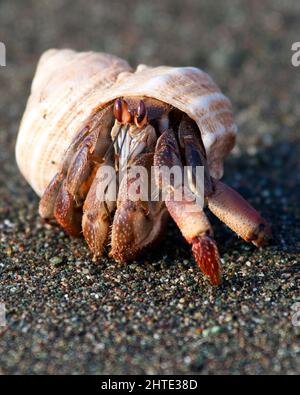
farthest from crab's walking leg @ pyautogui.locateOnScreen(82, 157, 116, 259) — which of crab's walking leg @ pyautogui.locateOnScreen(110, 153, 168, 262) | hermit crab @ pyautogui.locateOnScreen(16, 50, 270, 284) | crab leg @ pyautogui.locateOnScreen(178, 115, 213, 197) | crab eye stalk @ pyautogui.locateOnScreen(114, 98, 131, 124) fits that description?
crab leg @ pyautogui.locateOnScreen(178, 115, 213, 197)

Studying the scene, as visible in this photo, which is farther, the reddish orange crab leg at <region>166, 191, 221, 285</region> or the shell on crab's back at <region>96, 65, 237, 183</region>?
the shell on crab's back at <region>96, 65, 237, 183</region>

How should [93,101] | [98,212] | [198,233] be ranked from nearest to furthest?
[198,233] → [98,212] → [93,101]

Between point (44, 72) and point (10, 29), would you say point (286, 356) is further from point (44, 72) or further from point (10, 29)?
point (10, 29)

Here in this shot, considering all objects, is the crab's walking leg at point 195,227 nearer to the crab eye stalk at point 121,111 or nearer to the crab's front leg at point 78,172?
the crab eye stalk at point 121,111

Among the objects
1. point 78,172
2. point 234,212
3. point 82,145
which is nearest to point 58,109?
point 82,145

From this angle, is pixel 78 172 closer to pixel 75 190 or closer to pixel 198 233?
pixel 75 190

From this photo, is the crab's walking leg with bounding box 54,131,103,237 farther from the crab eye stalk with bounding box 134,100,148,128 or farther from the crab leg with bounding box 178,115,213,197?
the crab leg with bounding box 178,115,213,197

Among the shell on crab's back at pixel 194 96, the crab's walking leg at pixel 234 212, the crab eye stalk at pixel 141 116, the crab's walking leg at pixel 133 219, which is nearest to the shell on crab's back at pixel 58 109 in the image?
the shell on crab's back at pixel 194 96
